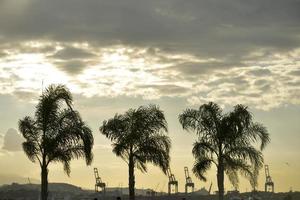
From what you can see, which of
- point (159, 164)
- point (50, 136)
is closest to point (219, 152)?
point (159, 164)

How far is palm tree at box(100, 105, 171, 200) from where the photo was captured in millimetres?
34625

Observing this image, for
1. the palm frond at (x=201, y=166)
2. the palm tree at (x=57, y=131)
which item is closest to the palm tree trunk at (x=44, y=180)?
the palm tree at (x=57, y=131)

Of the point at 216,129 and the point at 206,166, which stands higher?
the point at 216,129

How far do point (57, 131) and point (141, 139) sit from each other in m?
5.55

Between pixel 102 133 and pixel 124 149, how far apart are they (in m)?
2.01

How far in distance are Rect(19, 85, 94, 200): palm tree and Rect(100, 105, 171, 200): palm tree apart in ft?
11.9

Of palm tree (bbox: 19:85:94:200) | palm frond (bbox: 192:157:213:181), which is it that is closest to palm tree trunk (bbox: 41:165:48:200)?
palm tree (bbox: 19:85:94:200)

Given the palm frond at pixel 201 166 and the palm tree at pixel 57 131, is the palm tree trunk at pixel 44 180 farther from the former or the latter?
the palm frond at pixel 201 166

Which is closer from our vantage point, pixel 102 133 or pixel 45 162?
pixel 45 162

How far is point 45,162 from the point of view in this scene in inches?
1227

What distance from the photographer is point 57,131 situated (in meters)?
31.8

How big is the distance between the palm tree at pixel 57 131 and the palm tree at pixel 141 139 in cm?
363

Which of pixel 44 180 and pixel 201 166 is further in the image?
pixel 201 166

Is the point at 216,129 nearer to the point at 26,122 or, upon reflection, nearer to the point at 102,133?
the point at 102,133
